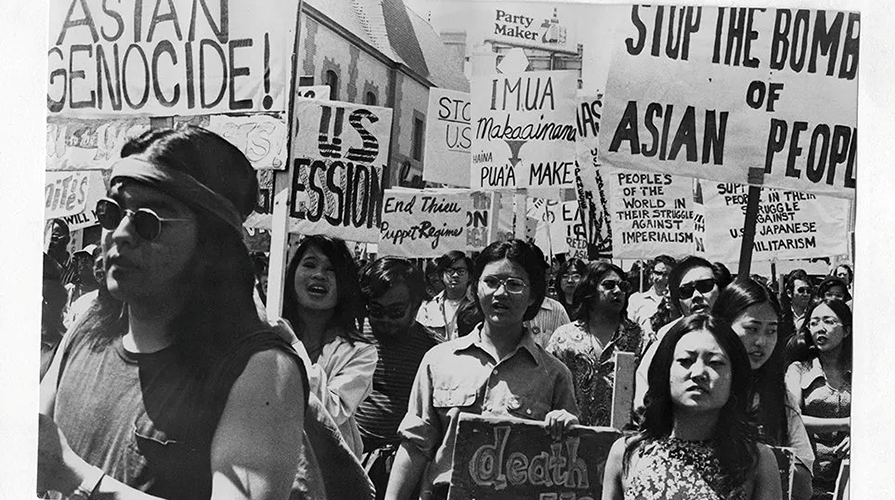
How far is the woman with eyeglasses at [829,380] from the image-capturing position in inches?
192

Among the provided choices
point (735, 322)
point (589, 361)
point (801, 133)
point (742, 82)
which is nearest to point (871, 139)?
point (801, 133)

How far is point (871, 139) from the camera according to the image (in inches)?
189

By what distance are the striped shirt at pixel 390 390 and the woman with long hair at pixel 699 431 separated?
1084 millimetres

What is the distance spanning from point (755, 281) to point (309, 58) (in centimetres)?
244

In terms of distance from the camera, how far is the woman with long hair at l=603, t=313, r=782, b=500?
4691 millimetres

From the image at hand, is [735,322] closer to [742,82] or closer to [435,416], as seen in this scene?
[742,82]

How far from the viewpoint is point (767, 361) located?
→ 15.8ft

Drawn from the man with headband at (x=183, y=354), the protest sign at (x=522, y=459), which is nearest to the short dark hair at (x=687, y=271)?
the protest sign at (x=522, y=459)

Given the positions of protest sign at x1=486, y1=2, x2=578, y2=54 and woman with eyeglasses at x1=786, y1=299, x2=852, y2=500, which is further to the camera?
woman with eyeglasses at x1=786, y1=299, x2=852, y2=500

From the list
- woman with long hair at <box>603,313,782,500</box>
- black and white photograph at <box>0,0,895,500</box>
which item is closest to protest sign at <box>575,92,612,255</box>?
black and white photograph at <box>0,0,895,500</box>

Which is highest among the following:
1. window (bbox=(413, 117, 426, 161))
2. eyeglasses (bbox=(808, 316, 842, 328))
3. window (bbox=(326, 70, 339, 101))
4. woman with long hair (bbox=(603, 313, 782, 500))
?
window (bbox=(326, 70, 339, 101))

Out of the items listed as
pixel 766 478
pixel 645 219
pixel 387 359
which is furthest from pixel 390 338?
pixel 766 478

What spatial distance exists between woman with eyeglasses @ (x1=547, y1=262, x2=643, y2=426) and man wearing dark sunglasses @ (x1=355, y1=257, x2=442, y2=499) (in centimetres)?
69

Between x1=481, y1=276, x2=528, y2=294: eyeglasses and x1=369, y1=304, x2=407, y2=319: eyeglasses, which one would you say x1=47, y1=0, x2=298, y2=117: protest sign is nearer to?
x1=369, y1=304, x2=407, y2=319: eyeglasses
